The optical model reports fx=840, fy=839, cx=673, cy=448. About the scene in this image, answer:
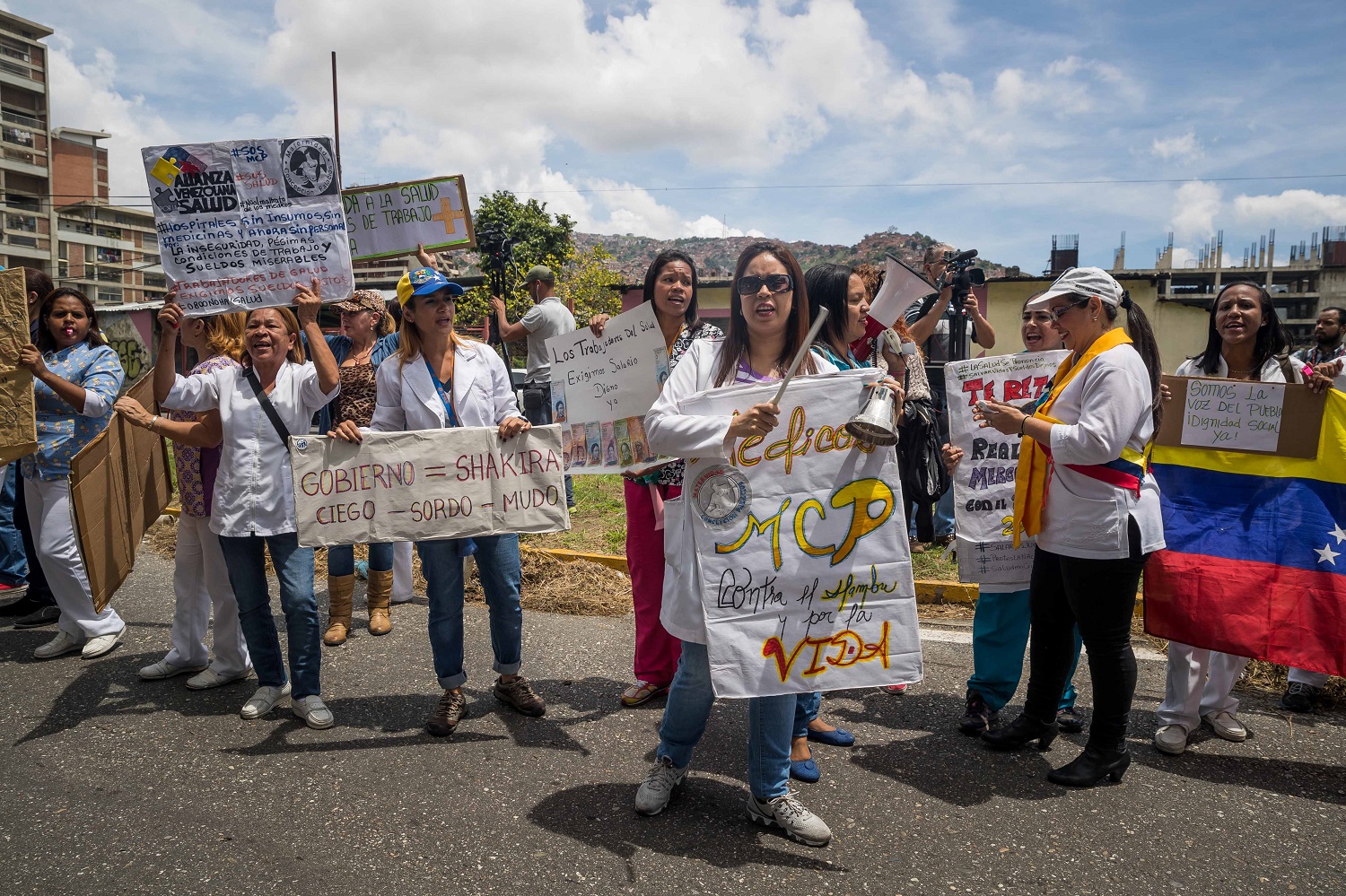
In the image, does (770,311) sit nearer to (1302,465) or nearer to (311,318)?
(311,318)

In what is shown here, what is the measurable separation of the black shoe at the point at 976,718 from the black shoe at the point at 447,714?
95.7 inches

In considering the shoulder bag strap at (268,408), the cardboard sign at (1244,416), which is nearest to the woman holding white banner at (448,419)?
the shoulder bag strap at (268,408)

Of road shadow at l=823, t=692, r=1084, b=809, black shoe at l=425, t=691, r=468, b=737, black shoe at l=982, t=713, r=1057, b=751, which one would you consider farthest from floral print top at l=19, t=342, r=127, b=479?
black shoe at l=982, t=713, r=1057, b=751

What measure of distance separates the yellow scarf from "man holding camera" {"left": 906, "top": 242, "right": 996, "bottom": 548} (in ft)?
2.28

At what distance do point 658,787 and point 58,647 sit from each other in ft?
13.4

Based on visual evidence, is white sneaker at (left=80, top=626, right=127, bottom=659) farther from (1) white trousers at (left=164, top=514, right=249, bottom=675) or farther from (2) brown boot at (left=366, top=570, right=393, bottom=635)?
(2) brown boot at (left=366, top=570, right=393, bottom=635)

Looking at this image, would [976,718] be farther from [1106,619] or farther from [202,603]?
[202,603]

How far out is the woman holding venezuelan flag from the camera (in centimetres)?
332

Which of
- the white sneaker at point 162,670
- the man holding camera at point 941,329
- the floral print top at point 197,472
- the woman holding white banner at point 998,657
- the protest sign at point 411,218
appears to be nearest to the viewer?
the woman holding white banner at point 998,657

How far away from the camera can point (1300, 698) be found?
4.32m

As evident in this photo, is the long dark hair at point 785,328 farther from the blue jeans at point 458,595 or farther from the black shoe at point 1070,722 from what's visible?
the black shoe at point 1070,722

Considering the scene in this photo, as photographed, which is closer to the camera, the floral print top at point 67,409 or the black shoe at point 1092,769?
the black shoe at point 1092,769

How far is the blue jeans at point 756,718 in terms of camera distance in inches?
118

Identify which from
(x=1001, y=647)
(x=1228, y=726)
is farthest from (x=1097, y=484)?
(x=1228, y=726)
